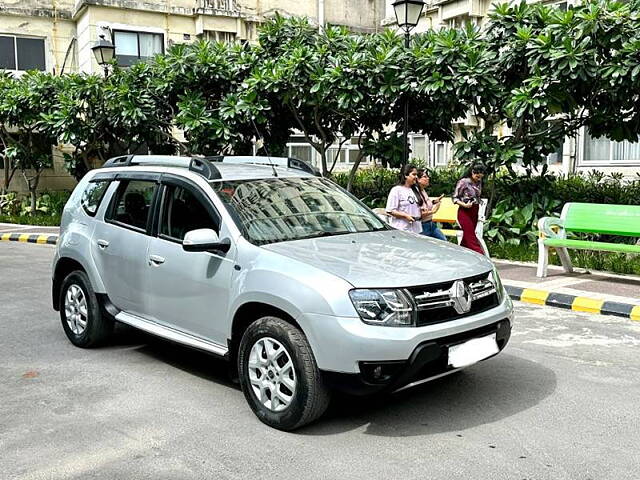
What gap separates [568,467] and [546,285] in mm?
5569

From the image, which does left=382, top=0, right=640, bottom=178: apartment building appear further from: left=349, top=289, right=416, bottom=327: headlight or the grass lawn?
left=349, top=289, right=416, bottom=327: headlight

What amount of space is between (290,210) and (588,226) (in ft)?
18.4

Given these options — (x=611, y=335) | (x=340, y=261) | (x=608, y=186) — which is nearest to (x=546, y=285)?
(x=611, y=335)

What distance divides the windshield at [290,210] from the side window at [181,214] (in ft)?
0.71

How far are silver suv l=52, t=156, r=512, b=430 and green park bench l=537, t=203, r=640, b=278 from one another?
14.4 feet

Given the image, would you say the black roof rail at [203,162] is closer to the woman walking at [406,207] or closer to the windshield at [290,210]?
the windshield at [290,210]

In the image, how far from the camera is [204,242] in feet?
16.4

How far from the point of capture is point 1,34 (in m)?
25.9

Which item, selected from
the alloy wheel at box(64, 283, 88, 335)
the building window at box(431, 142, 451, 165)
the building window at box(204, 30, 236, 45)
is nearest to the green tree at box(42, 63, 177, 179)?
the building window at box(204, 30, 236, 45)

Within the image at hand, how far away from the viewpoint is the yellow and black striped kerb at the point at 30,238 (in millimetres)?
16844

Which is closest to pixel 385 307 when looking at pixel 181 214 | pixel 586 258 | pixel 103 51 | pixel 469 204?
pixel 181 214

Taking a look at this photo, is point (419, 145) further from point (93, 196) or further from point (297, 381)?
point (297, 381)

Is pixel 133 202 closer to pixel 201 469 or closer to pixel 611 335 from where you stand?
pixel 201 469

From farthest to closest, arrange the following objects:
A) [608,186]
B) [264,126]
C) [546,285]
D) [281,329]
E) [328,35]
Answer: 1. [264,126]
2. [328,35]
3. [608,186]
4. [546,285]
5. [281,329]
